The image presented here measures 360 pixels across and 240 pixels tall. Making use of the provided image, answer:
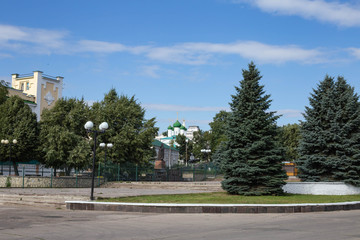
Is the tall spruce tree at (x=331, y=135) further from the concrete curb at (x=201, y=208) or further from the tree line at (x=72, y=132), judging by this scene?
the tree line at (x=72, y=132)

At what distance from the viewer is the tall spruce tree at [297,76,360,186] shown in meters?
24.7

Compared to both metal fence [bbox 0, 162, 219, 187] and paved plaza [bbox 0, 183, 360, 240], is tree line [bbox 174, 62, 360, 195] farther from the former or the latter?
metal fence [bbox 0, 162, 219, 187]

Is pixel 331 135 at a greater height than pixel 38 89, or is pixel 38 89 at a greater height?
pixel 38 89

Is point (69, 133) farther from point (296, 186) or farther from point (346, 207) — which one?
point (346, 207)

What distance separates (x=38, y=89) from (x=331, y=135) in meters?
47.5

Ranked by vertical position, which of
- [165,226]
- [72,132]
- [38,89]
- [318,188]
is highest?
[38,89]

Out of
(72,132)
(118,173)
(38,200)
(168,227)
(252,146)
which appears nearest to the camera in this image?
(168,227)

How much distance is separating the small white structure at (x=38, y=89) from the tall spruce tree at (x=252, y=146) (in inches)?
Answer: 1735

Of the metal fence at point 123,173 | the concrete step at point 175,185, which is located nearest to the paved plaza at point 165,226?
the concrete step at point 175,185

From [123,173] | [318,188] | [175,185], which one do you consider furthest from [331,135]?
[123,173]

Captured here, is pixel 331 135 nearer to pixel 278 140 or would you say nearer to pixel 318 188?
pixel 318 188

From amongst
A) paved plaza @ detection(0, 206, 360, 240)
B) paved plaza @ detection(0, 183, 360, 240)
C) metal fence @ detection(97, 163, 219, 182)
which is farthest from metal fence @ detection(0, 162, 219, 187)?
paved plaza @ detection(0, 206, 360, 240)

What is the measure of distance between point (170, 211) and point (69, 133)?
78.3ft

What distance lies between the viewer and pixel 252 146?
20.9 metres
